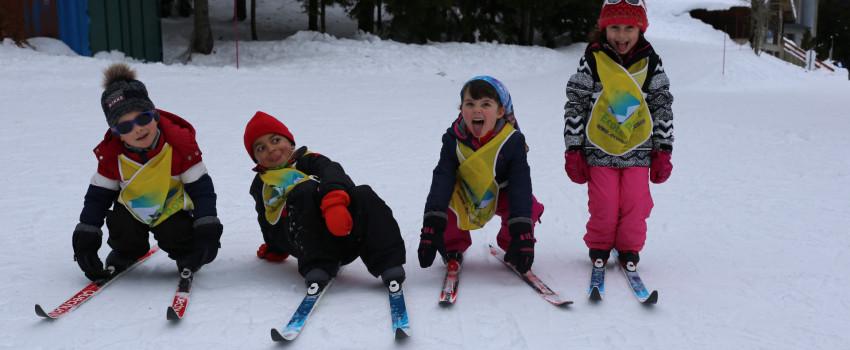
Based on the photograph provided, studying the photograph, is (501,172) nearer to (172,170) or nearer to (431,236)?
(431,236)

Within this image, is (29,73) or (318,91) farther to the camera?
(318,91)

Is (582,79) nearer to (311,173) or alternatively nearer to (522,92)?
(311,173)

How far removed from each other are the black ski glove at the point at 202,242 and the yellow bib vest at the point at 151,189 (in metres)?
0.15

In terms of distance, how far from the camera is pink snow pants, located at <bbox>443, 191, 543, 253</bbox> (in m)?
4.00

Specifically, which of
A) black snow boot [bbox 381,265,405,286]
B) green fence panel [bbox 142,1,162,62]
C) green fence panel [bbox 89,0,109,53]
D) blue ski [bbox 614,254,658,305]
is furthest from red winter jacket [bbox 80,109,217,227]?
green fence panel [bbox 142,1,162,62]

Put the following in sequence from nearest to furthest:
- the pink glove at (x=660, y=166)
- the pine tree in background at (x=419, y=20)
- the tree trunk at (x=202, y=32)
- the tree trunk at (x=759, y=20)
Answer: the pink glove at (x=660, y=166), the tree trunk at (x=202, y=32), the pine tree in background at (x=419, y=20), the tree trunk at (x=759, y=20)

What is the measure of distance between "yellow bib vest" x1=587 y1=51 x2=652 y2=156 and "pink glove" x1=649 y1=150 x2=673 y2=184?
0.12m

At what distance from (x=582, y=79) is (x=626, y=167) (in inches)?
20.4

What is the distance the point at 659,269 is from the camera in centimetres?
415

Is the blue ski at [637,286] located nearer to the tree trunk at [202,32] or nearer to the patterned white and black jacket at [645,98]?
the patterned white and black jacket at [645,98]

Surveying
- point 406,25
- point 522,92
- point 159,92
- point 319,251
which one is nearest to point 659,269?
point 319,251

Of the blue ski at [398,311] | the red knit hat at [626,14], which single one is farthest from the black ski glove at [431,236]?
the red knit hat at [626,14]

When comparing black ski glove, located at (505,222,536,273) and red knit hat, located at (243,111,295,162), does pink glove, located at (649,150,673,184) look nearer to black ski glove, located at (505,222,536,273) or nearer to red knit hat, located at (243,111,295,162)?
black ski glove, located at (505,222,536,273)

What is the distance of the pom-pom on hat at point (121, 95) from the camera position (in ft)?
11.6
